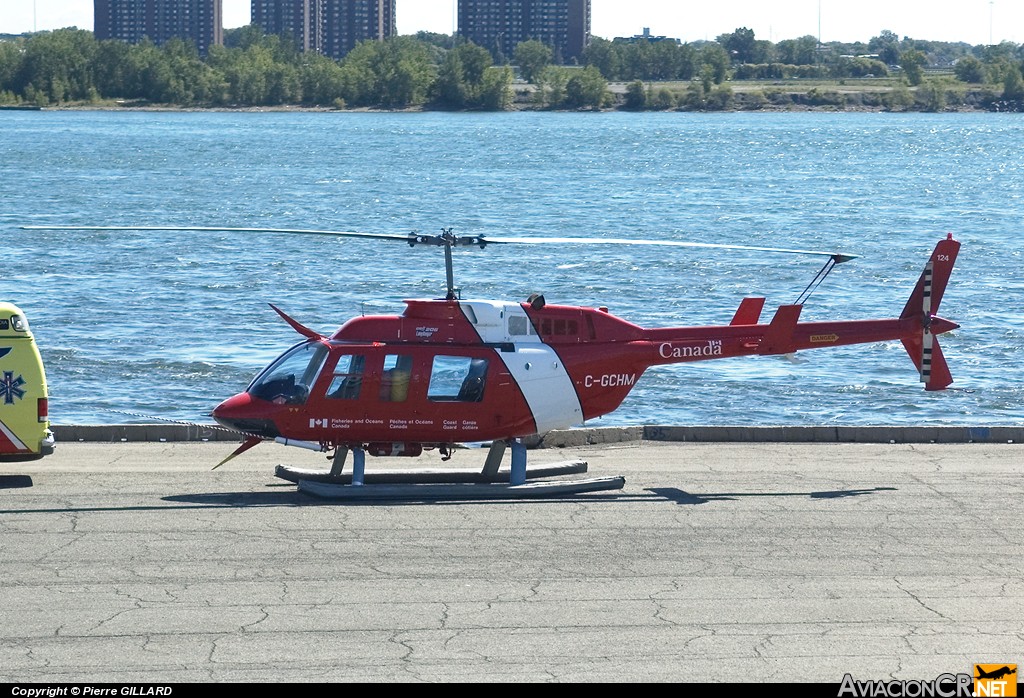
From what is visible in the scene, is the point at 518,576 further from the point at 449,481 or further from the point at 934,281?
the point at 934,281

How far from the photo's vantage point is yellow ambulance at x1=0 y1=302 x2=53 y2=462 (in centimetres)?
1722

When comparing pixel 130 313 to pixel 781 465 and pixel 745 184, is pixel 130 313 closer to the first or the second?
pixel 781 465

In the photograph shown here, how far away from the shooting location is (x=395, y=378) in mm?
16969

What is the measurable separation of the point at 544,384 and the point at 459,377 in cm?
101

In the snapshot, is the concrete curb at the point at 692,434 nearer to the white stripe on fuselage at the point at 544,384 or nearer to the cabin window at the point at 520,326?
the white stripe on fuselage at the point at 544,384

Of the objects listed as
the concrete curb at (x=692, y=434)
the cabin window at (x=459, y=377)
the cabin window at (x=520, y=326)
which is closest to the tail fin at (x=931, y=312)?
the concrete curb at (x=692, y=434)

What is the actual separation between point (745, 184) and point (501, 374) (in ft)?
267

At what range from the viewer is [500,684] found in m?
11.1

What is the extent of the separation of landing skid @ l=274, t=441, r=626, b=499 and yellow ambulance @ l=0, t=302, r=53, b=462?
2.83m

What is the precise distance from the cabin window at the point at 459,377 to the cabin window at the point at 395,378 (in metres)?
0.32

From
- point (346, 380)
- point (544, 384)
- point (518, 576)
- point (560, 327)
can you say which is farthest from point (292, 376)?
point (518, 576)

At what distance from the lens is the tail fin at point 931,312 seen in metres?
18.4

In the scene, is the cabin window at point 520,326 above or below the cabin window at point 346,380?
above

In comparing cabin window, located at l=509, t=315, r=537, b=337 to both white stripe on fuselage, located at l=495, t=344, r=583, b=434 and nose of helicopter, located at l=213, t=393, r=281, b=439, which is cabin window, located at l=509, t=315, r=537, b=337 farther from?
nose of helicopter, located at l=213, t=393, r=281, b=439
